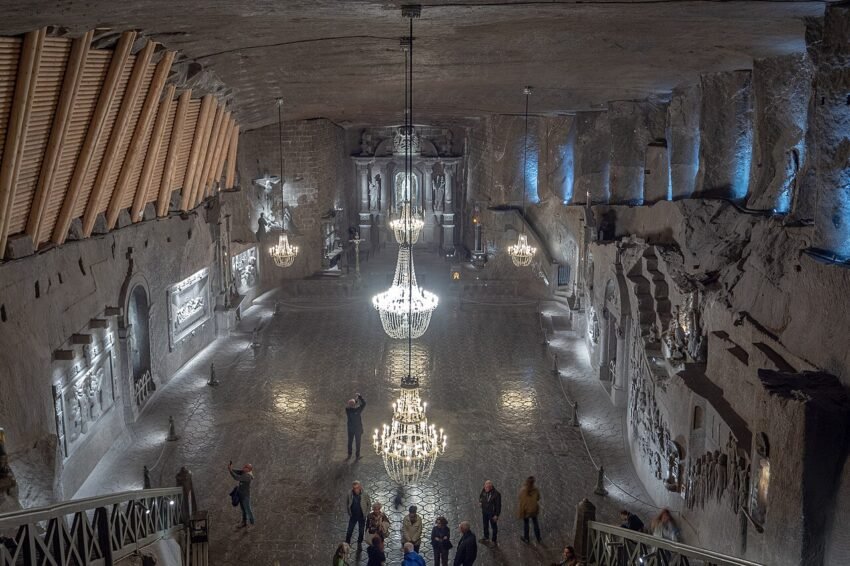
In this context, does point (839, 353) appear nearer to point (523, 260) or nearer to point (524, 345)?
point (524, 345)

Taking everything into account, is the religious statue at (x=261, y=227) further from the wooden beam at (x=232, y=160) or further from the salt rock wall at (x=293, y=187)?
the wooden beam at (x=232, y=160)

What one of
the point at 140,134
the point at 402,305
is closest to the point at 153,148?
the point at 140,134

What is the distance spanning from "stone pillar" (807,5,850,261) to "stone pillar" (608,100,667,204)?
381 inches

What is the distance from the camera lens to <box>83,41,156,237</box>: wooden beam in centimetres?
1017

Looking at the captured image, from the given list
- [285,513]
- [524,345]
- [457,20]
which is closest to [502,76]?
[457,20]

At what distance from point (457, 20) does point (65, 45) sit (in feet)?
14.5

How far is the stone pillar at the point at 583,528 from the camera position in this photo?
8.80 m

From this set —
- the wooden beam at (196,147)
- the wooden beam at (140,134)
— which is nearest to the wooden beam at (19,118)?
the wooden beam at (140,134)

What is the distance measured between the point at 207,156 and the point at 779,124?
11426 millimetres

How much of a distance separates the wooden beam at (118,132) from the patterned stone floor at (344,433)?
416 centimetres

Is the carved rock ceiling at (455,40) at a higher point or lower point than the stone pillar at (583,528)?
higher

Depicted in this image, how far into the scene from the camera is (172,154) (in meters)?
13.8

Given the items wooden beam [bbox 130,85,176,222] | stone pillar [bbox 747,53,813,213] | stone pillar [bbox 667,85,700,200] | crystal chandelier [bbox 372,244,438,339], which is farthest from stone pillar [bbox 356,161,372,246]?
stone pillar [bbox 747,53,813,213]

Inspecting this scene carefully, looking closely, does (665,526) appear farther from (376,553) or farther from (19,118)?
(19,118)
